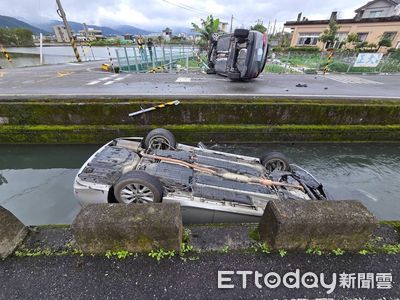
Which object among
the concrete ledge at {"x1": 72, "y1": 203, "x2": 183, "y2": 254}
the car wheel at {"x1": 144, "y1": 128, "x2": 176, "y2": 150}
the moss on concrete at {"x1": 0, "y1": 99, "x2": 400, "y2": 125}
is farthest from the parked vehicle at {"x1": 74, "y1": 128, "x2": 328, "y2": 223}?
the moss on concrete at {"x1": 0, "y1": 99, "x2": 400, "y2": 125}

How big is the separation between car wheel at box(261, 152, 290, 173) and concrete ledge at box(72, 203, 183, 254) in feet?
10.5

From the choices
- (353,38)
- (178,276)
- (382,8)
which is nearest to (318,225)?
(178,276)

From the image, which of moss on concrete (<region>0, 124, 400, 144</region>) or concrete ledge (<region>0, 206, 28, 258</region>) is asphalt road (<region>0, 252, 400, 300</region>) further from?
moss on concrete (<region>0, 124, 400, 144</region>)

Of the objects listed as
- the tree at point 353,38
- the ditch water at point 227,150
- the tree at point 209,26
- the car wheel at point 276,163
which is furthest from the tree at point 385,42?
the car wheel at point 276,163

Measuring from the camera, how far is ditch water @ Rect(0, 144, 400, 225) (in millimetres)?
4590

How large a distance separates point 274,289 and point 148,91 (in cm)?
822

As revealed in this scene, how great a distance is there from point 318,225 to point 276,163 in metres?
2.82

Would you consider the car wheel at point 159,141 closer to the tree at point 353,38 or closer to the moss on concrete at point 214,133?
the moss on concrete at point 214,133

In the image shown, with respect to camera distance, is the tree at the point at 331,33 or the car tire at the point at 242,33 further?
the tree at the point at 331,33

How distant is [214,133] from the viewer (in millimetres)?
7125

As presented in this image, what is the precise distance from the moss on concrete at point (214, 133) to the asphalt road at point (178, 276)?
16.5 ft

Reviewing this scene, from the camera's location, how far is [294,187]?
3.98 meters

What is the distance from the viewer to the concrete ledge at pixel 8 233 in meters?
2.24

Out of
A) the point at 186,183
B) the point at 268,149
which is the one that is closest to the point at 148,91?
the point at 268,149
